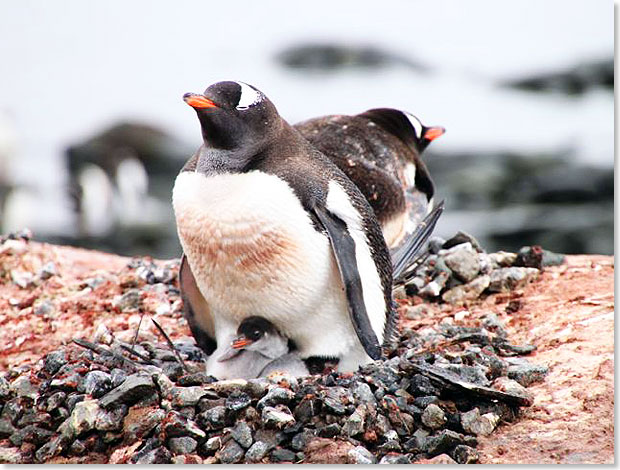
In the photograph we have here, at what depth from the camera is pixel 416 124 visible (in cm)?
360

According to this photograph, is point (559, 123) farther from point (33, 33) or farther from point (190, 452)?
point (190, 452)

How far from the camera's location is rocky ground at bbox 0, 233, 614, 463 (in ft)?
6.64

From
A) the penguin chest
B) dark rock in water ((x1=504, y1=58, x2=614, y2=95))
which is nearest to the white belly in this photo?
the penguin chest

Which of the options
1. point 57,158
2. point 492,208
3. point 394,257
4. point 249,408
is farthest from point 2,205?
point 249,408

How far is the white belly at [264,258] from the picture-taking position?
2.27 meters

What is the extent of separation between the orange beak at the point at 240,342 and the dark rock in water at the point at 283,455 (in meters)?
0.37

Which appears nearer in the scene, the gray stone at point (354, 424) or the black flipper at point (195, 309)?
the gray stone at point (354, 424)

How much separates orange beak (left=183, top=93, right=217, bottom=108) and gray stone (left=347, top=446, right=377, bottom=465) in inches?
34.3

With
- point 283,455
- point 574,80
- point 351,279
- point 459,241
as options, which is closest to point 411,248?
point 459,241

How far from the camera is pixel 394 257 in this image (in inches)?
114

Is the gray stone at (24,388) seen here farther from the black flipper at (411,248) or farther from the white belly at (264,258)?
the black flipper at (411,248)

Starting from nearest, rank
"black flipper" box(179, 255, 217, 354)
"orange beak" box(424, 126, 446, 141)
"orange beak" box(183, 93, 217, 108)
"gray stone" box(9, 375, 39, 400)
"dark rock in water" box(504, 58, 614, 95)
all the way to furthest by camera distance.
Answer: "orange beak" box(183, 93, 217, 108) < "gray stone" box(9, 375, 39, 400) < "black flipper" box(179, 255, 217, 354) < "orange beak" box(424, 126, 446, 141) < "dark rock in water" box(504, 58, 614, 95)

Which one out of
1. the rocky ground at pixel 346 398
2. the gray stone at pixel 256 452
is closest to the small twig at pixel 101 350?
the rocky ground at pixel 346 398

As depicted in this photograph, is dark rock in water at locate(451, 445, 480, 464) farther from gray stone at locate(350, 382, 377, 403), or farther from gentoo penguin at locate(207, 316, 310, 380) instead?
gentoo penguin at locate(207, 316, 310, 380)
